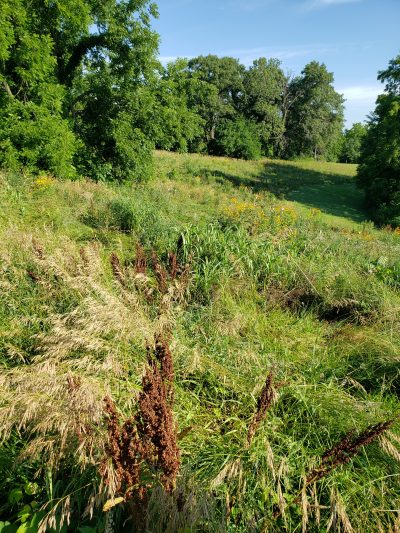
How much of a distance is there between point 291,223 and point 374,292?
188 inches

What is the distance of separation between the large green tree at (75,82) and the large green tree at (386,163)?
606 inches

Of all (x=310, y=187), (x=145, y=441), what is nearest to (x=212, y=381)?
(x=145, y=441)

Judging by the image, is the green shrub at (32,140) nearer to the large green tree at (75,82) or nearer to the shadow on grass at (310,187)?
the large green tree at (75,82)

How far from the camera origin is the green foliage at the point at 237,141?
41.1 metres

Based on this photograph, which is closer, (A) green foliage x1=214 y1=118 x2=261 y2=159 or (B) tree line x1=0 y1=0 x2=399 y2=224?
(B) tree line x1=0 y1=0 x2=399 y2=224

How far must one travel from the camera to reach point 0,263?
4199 millimetres

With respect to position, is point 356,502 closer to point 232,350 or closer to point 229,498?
point 229,498

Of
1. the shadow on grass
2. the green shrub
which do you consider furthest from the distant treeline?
the shadow on grass

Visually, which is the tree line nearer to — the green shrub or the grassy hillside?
the green shrub

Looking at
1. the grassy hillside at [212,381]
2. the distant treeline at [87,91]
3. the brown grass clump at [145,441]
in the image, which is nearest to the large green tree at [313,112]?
the distant treeline at [87,91]

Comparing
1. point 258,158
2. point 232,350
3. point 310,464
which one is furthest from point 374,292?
point 258,158

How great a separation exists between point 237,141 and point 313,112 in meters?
14.8

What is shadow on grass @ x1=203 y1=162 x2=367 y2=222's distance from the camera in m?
24.3

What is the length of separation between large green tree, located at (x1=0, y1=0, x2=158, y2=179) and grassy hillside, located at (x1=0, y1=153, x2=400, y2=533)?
20.3 ft
